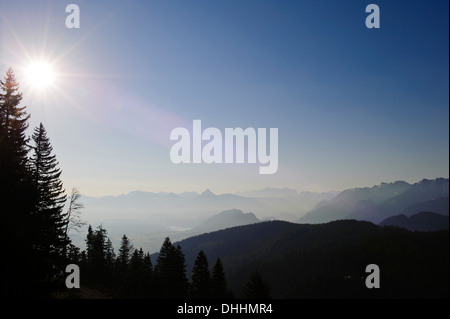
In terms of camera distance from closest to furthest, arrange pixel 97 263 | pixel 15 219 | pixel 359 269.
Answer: pixel 15 219 → pixel 97 263 → pixel 359 269

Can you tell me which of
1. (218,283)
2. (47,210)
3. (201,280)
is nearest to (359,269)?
(218,283)

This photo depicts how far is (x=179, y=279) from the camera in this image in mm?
39406

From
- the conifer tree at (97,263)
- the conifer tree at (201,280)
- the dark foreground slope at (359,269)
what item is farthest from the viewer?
the dark foreground slope at (359,269)

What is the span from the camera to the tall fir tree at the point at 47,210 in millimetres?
21609

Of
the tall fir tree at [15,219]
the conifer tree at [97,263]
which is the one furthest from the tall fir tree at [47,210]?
the conifer tree at [97,263]

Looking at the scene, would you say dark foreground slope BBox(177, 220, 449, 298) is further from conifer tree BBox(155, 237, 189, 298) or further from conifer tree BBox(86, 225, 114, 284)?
conifer tree BBox(86, 225, 114, 284)

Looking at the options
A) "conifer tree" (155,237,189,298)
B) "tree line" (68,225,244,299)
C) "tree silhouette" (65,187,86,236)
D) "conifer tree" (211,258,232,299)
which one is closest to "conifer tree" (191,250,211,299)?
"tree line" (68,225,244,299)

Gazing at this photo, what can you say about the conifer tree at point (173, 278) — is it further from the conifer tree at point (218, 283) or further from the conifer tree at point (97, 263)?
the conifer tree at point (97, 263)

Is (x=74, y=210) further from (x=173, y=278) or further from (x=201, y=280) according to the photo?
(x=201, y=280)

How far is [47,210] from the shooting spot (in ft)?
74.3

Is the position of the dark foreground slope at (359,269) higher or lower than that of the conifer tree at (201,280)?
lower
